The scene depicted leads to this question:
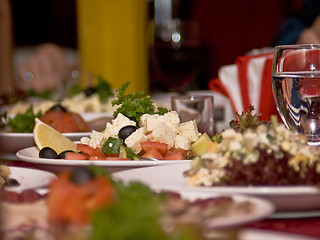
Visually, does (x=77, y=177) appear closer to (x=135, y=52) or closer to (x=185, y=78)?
(x=185, y=78)

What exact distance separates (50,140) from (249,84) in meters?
1.01

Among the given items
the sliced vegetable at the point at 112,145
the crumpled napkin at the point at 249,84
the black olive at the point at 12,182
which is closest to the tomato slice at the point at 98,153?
the sliced vegetable at the point at 112,145

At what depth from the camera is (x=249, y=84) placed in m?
2.33

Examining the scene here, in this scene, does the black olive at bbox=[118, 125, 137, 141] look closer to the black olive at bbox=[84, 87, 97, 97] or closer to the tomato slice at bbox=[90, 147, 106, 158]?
the tomato slice at bbox=[90, 147, 106, 158]

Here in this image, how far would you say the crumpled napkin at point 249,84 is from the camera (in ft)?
7.31

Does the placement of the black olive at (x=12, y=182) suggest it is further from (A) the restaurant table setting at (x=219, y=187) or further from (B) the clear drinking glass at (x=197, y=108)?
(B) the clear drinking glass at (x=197, y=108)

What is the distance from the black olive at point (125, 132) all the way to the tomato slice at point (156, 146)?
5 centimetres

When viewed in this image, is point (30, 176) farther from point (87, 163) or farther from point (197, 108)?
point (197, 108)

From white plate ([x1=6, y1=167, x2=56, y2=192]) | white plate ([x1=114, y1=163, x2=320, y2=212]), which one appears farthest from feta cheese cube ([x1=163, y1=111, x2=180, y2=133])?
white plate ([x1=114, y1=163, x2=320, y2=212])

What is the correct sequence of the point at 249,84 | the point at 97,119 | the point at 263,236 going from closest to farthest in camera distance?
the point at 263,236
the point at 97,119
the point at 249,84

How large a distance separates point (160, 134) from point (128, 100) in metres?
0.20

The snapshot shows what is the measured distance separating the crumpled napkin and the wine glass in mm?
730

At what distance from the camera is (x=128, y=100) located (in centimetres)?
153

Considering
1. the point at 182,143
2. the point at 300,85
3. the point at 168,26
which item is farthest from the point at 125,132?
the point at 168,26
